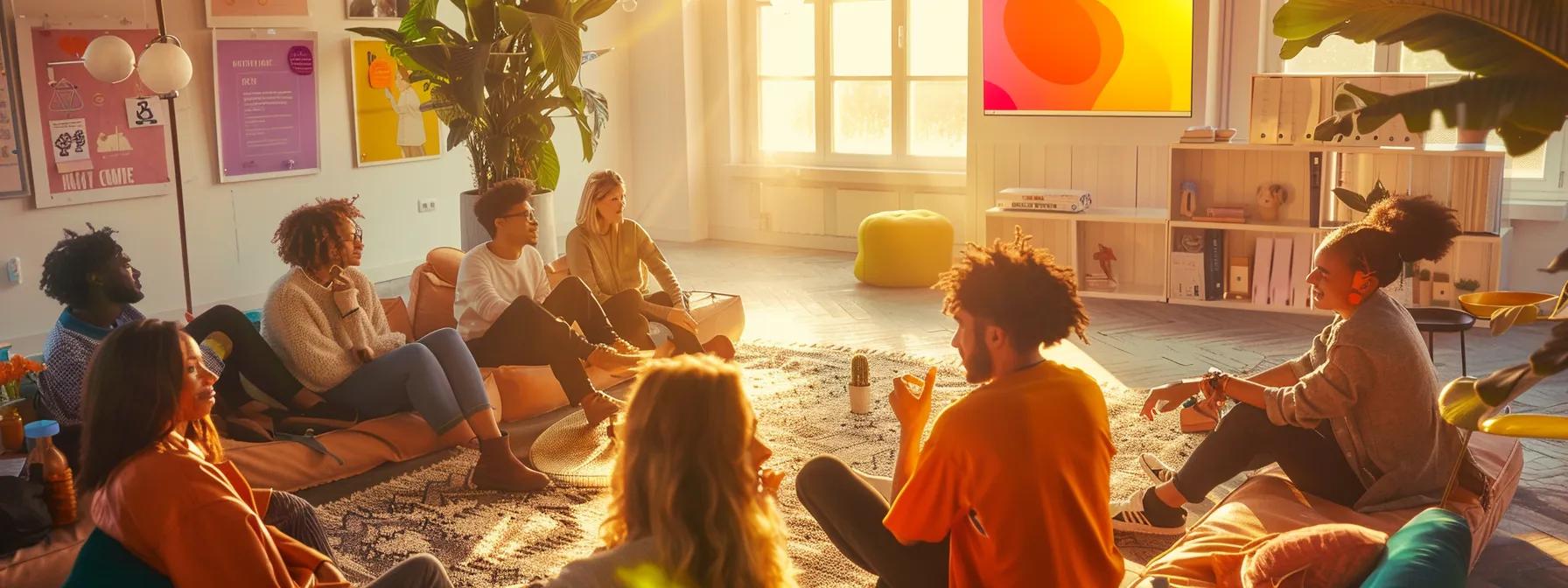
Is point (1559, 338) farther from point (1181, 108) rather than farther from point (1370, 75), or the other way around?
point (1181, 108)

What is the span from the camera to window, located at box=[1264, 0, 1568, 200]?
688cm

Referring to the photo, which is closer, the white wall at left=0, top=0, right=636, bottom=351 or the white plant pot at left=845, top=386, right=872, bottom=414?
the white plant pot at left=845, top=386, right=872, bottom=414

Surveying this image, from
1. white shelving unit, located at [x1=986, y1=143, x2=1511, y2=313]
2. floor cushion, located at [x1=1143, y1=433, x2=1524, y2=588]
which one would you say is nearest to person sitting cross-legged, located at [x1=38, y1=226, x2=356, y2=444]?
floor cushion, located at [x1=1143, y1=433, x2=1524, y2=588]

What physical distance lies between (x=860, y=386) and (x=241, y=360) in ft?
7.28

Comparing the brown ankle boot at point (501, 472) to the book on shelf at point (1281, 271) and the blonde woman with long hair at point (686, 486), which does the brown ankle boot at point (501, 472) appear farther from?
the book on shelf at point (1281, 271)

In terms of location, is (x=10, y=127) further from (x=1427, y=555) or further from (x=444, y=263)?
(x=1427, y=555)

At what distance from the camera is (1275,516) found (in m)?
3.26

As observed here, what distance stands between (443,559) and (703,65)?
250 inches

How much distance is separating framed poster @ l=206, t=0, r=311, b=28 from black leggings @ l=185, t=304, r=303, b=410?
329 centimetres

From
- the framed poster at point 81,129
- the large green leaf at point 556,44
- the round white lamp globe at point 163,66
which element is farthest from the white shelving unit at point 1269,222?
the framed poster at point 81,129

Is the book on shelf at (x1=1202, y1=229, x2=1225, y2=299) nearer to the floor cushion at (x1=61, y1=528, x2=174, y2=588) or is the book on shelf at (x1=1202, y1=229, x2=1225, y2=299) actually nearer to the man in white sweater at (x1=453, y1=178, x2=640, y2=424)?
the man in white sweater at (x1=453, y1=178, x2=640, y2=424)

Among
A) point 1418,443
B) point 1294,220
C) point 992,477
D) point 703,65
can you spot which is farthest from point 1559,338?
point 703,65

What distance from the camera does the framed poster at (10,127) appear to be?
20.6ft

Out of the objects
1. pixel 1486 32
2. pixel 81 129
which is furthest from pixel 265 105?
pixel 1486 32
